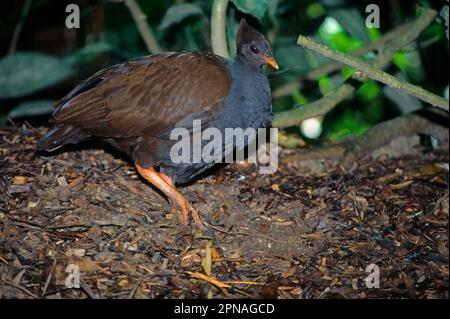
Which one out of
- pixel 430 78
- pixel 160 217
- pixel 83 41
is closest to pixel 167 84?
pixel 160 217

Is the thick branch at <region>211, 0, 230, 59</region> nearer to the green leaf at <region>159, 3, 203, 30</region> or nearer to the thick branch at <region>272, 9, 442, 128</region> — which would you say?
the green leaf at <region>159, 3, 203, 30</region>

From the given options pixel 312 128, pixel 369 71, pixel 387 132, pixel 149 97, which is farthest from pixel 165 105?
pixel 312 128

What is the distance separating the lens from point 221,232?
4.15 metres

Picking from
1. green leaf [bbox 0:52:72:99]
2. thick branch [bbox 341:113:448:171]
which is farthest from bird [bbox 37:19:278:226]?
thick branch [bbox 341:113:448:171]

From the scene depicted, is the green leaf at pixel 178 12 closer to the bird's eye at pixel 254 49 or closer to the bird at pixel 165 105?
the bird at pixel 165 105

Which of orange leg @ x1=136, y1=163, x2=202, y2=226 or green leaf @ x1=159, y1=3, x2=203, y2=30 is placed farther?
green leaf @ x1=159, y1=3, x2=203, y2=30

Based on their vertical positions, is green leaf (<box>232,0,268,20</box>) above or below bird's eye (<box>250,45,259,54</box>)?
above

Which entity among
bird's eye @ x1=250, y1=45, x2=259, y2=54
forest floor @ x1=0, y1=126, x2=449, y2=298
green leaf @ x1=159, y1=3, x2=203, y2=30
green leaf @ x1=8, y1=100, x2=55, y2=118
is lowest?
forest floor @ x1=0, y1=126, x2=449, y2=298

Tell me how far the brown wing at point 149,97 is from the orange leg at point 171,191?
1.07 ft

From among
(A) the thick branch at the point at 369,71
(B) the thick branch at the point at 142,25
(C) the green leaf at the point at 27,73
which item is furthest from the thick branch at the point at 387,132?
(C) the green leaf at the point at 27,73

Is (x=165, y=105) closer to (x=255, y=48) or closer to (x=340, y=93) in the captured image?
(x=255, y=48)

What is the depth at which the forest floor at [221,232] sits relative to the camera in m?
3.49

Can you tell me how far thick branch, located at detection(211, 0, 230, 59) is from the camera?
16.2 feet

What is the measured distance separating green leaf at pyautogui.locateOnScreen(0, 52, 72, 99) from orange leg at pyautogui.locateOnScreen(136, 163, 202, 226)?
1.81 metres
